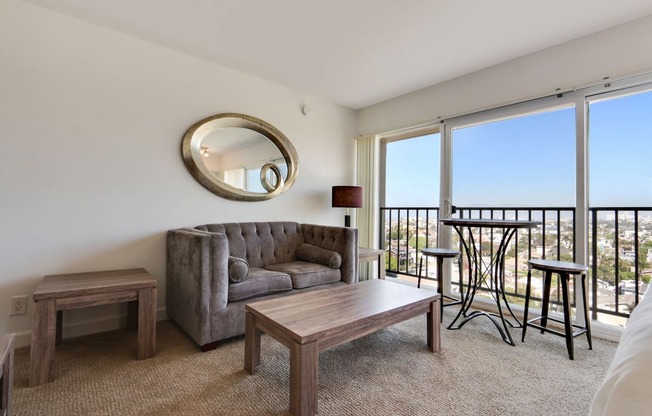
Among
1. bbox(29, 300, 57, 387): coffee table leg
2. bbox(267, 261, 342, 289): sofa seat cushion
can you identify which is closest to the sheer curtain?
bbox(267, 261, 342, 289): sofa seat cushion

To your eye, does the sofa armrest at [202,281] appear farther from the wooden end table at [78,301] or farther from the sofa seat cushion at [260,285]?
the wooden end table at [78,301]

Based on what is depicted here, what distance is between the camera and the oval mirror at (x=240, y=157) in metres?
2.76

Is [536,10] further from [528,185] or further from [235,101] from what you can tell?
[235,101]

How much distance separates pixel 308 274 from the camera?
254 cm

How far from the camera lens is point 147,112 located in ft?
8.19

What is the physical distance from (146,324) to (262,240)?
126 centimetres

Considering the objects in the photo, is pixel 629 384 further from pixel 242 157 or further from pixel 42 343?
pixel 242 157

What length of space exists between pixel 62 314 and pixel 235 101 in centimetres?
228

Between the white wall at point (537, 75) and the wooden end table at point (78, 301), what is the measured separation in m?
3.08

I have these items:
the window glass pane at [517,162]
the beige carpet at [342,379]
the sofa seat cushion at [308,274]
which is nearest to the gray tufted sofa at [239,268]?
the sofa seat cushion at [308,274]

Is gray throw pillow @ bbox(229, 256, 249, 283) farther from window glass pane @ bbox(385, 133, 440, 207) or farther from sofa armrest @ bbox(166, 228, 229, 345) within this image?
window glass pane @ bbox(385, 133, 440, 207)

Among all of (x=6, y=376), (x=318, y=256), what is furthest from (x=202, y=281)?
(x=318, y=256)

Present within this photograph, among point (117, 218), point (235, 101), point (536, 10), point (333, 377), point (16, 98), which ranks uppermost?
point (536, 10)

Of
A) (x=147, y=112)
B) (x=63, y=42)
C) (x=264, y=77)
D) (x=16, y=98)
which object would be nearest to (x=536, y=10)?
(x=264, y=77)
